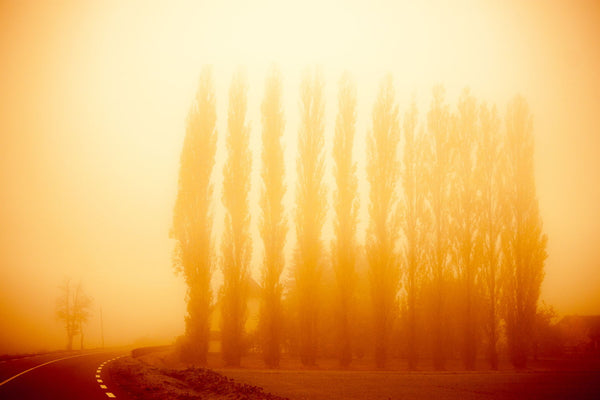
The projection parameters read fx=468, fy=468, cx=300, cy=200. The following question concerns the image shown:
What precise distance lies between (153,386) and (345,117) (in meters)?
24.6

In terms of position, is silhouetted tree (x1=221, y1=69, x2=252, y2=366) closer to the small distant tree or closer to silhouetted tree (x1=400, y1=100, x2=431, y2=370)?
silhouetted tree (x1=400, y1=100, x2=431, y2=370)

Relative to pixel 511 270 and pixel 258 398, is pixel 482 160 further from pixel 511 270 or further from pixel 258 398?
pixel 258 398

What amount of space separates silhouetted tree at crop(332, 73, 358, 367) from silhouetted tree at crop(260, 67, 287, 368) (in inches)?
141

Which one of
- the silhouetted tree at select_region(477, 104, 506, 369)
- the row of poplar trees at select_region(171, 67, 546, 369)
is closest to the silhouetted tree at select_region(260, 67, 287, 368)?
the row of poplar trees at select_region(171, 67, 546, 369)

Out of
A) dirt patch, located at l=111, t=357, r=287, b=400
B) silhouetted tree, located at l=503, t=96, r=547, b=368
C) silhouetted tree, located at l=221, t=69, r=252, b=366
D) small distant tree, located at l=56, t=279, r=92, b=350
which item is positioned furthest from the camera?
small distant tree, located at l=56, t=279, r=92, b=350

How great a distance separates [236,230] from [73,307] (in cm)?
4967

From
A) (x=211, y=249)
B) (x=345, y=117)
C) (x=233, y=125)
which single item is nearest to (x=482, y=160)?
(x=345, y=117)

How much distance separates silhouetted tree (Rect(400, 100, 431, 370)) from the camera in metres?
29.0

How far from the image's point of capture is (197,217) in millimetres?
30547

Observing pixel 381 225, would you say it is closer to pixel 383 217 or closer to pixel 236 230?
pixel 383 217

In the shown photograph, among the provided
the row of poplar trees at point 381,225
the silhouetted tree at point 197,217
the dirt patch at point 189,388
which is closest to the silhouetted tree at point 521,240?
the row of poplar trees at point 381,225

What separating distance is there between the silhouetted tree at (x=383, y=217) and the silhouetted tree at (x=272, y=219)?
19.1ft

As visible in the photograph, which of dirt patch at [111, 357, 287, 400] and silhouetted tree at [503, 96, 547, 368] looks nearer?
dirt patch at [111, 357, 287, 400]

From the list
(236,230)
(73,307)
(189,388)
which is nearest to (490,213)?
(236,230)
